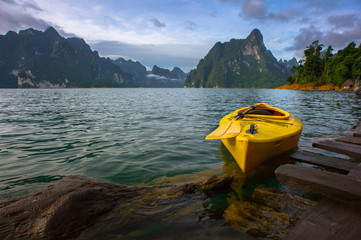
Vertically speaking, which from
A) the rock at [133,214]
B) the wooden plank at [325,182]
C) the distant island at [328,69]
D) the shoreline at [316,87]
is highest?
the distant island at [328,69]

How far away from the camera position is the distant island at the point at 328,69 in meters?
55.3

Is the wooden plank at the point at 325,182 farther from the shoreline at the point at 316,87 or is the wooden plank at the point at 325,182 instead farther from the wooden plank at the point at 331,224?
the shoreline at the point at 316,87

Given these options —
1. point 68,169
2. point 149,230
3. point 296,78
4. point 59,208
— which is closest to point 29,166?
point 68,169

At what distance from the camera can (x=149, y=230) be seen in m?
2.42

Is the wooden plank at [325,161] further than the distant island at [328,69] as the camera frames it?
No

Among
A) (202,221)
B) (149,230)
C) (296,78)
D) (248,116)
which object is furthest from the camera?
(296,78)

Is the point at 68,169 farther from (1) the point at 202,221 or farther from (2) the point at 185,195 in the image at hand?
(1) the point at 202,221

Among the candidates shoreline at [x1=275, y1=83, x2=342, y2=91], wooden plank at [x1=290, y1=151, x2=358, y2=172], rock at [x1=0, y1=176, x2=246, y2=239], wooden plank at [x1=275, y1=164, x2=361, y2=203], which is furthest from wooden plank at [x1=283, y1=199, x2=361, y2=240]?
shoreline at [x1=275, y1=83, x2=342, y2=91]

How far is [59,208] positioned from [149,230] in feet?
3.85

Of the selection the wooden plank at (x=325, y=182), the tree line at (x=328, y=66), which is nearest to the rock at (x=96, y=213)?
the wooden plank at (x=325, y=182)

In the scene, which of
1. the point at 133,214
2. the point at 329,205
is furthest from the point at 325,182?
the point at 133,214

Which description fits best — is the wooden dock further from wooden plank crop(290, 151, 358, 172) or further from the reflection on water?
wooden plank crop(290, 151, 358, 172)

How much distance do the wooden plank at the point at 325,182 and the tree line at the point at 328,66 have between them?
226ft

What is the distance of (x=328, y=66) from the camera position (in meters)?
63.7
